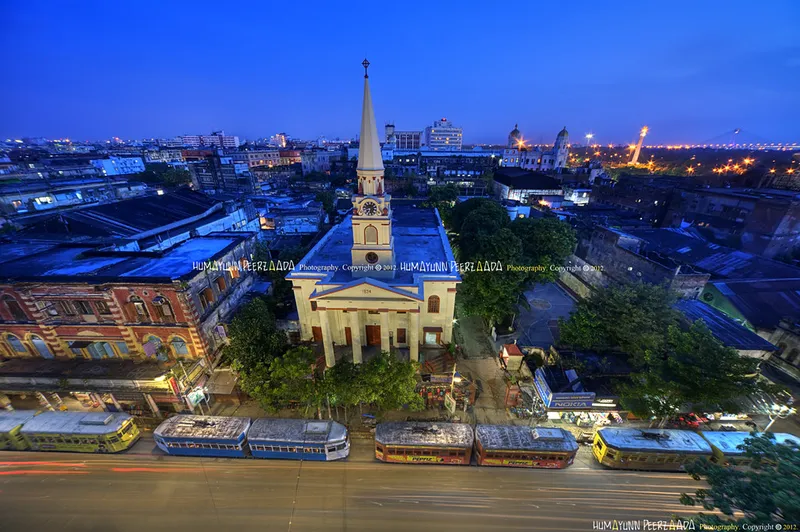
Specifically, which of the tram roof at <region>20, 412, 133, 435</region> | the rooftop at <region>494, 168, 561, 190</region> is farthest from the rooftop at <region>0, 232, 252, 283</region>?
the rooftop at <region>494, 168, 561, 190</region>

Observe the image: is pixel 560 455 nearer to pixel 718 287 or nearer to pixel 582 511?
pixel 582 511

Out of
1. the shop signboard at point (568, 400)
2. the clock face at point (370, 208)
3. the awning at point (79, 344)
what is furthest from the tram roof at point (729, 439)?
the awning at point (79, 344)

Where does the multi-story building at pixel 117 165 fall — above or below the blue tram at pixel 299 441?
above

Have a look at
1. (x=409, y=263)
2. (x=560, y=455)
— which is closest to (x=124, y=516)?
(x=409, y=263)

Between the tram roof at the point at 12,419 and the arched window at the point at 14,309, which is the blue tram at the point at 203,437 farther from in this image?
the arched window at the point at 14,309

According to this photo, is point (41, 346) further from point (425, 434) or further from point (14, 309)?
point (425, 434)

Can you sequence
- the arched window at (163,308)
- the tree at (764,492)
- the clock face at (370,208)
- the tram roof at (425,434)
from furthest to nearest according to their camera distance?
the clock face at (370,208)
the arched window at (163,308)
the tram roof at (425,434)
the tree at (764,492)

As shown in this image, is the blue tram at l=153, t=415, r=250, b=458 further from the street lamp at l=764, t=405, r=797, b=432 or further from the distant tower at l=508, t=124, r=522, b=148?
the distant tower at l=508, t=124, r=522, b=148

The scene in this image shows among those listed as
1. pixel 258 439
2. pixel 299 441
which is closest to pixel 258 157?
pixel 258 439
